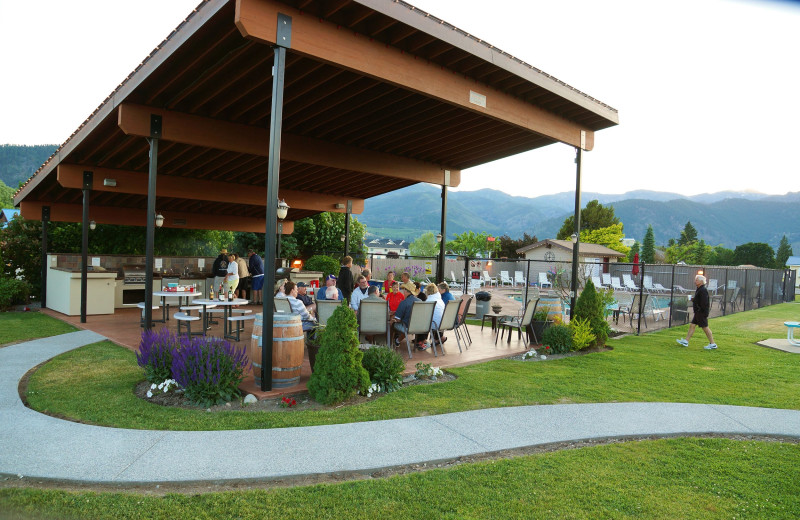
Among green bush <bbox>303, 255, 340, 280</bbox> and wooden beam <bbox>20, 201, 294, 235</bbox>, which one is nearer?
wooden beam <bbox>20, 201, 294, 235</bbox>

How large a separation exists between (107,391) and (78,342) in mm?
3593

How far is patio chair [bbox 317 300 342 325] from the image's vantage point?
712 cm

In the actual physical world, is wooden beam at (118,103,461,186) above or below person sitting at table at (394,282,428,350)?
above

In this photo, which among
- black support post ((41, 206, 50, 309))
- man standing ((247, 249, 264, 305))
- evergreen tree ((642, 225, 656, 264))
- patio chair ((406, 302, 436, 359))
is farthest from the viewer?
evergreen tree ((642, 225, 656, 264))

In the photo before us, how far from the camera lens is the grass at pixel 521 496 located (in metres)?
2.85

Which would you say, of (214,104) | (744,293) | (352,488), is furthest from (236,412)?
(744,293)

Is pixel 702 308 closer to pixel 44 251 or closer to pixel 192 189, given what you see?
pixel 192 189

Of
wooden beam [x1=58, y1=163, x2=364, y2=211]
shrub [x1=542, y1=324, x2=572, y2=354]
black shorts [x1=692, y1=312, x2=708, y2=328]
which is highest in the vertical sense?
wooden beam [x1=58, y1=163, x2=364, y2=211]

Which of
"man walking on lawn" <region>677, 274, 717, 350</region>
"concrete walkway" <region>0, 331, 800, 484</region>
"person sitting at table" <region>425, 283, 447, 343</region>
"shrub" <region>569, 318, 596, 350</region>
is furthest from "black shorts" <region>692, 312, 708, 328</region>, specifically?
"person sitting at table" <region>425, 283, 447, 343</region>

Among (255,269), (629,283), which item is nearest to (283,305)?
(255,269)

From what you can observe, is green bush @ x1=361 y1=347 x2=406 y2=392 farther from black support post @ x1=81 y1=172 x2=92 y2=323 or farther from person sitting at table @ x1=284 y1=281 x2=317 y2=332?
black support post @ x1=81 y1=172 x2=92 y2=323

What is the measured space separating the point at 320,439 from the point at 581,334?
5.64 m

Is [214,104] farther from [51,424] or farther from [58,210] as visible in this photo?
[58,210]

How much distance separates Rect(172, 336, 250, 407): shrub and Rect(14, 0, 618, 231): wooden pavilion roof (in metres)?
3.24
